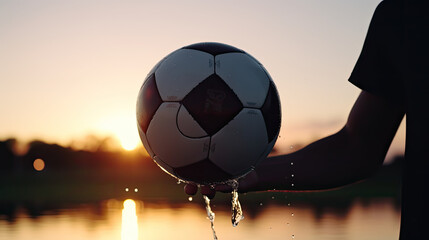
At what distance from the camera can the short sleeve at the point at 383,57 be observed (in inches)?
108

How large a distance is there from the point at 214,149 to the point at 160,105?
1.51ft

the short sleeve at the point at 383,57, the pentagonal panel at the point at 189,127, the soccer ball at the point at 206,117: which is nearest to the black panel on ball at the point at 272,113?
the soccer ball at the point at 206,117

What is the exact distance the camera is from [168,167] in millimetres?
3717

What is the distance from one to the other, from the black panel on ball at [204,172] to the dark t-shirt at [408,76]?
1.10 m

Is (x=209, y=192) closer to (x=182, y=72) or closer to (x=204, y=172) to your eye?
(x=204, y=172)

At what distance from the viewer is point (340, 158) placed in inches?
123

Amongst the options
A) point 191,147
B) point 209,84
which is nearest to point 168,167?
point 191,147

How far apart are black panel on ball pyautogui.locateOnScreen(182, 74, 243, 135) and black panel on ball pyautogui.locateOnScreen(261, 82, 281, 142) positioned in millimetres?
249

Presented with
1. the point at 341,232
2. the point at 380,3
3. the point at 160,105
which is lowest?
the point at 341,232

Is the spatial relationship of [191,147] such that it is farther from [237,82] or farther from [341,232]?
[341,232]

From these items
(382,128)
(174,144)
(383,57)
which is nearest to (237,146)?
(174,144)

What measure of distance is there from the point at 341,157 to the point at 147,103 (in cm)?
138

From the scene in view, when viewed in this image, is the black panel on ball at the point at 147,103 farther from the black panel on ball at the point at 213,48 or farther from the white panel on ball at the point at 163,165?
the black panel on ball at the point at 213,48

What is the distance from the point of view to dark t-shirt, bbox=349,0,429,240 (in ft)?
8.36
